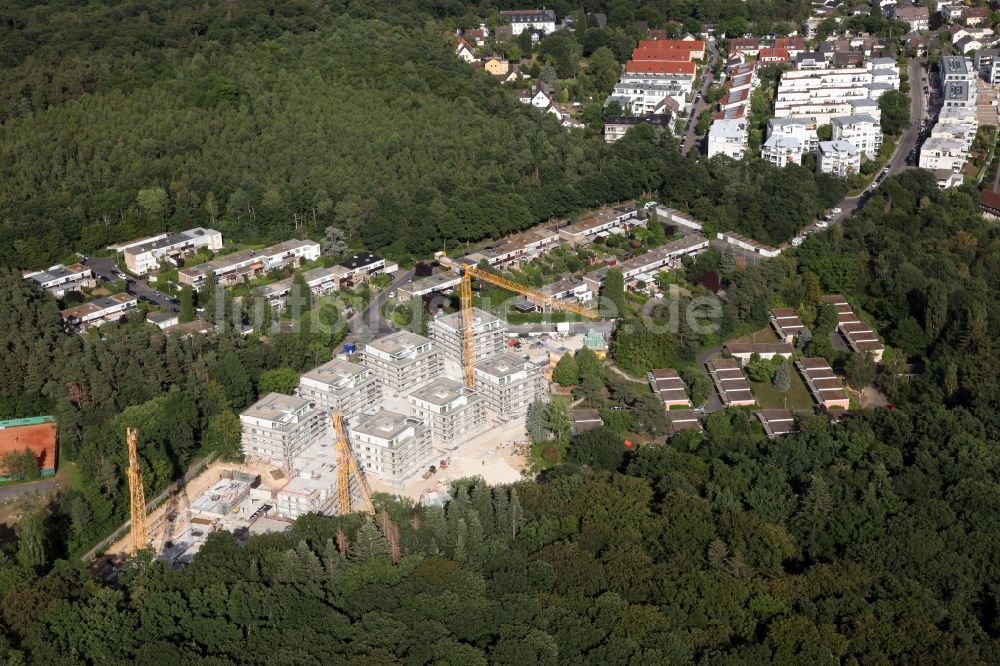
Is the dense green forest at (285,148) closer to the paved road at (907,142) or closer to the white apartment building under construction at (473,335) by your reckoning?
the paved road at (907,142)

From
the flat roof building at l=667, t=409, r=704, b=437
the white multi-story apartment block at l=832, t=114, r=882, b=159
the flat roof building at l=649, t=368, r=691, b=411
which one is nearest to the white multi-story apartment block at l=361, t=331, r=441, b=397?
the flat roof building at l=649, t=368, r=691, b=411

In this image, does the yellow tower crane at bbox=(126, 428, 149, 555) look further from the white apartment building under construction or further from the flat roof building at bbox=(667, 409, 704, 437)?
the flat roof building at bbox=(667, 409, 704, 437)

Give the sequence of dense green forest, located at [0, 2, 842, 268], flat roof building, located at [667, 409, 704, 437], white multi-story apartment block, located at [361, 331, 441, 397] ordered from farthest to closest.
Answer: dense green forest, located at [0, 2, 842, 268] → white multi-story apartment block, located at [361, 331, 441, 397] → flat roof building, located at [667, 409, 704, 437]

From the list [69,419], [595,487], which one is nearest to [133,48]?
[69,419]

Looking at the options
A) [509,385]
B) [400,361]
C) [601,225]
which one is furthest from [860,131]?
[400,361]

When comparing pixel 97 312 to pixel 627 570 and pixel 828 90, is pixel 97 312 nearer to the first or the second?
pixel 627 570

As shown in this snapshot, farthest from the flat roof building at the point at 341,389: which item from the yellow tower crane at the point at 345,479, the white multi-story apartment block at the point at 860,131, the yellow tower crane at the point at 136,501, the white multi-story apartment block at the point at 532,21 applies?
the white multi-story apartment block at the point at 532,21
